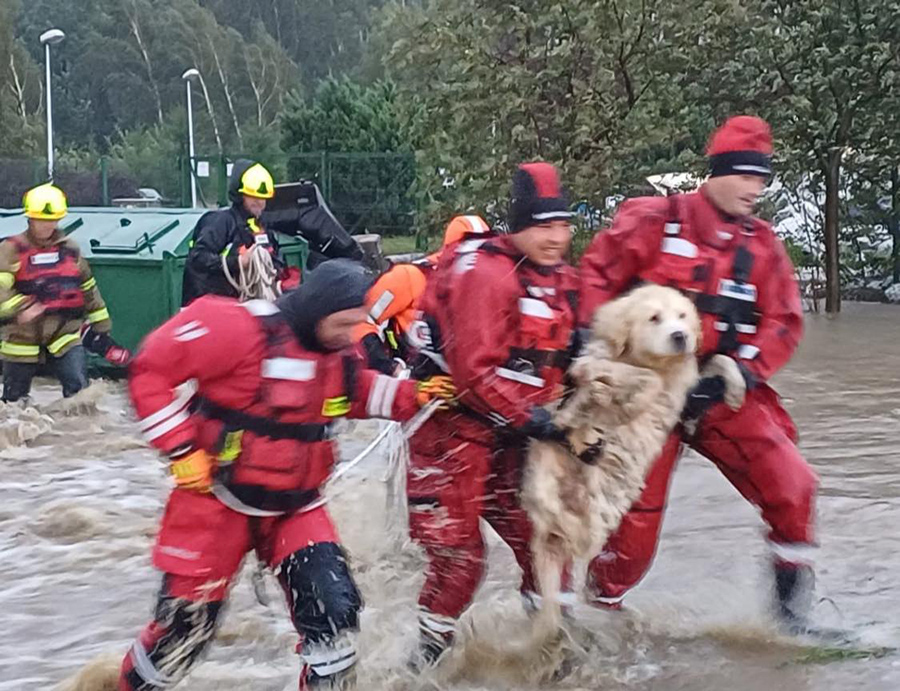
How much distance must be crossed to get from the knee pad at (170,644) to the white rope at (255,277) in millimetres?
5414

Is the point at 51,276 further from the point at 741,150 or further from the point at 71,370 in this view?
the point at 741,150

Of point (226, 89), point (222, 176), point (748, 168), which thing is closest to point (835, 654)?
point (748, 168)

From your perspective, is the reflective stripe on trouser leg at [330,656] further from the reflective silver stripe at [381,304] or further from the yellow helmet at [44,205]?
the yellow helmet at [44,205]

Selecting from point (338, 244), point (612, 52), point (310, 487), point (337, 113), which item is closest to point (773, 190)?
point (612, 52)

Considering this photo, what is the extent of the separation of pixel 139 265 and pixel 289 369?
9308 mm

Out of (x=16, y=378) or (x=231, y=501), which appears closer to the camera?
(x=231, y=501)

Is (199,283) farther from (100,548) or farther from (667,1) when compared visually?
(667,1)

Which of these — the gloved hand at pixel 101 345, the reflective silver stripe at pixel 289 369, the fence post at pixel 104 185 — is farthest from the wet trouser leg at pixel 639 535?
the fence post at pixel 104 185

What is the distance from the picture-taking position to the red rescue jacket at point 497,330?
4.79 metres

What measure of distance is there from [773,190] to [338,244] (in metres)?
7.64

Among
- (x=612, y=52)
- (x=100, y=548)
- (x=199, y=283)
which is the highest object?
(x=612, y=52)

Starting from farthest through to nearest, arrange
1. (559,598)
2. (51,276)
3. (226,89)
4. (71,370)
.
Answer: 1. (226,89)
2. (71,370)
3. (51,276)
4. (559,598)

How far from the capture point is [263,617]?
6066mm

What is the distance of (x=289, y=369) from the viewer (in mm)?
4301
